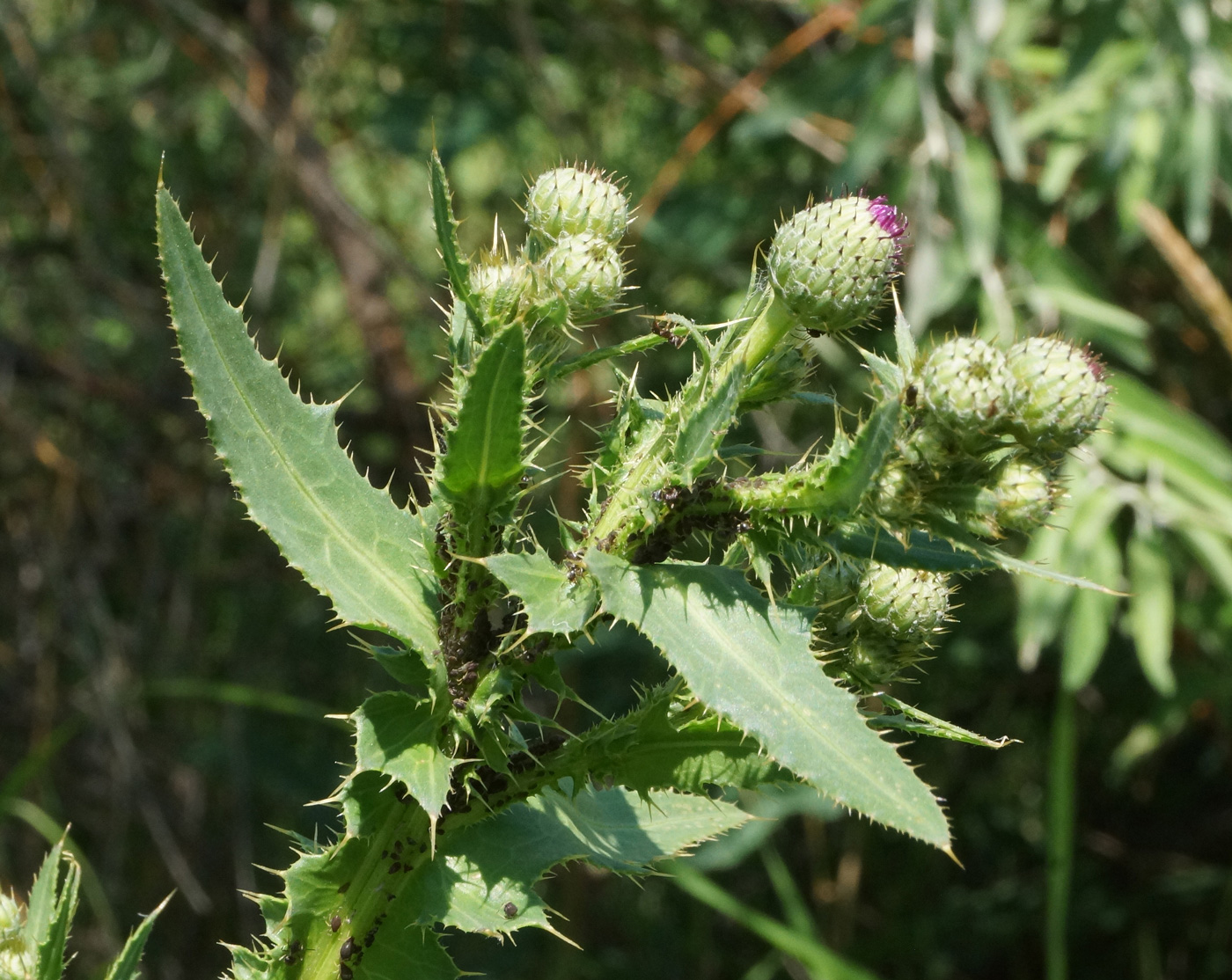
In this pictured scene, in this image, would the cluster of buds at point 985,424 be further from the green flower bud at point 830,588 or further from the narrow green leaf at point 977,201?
the narrow green leaf at point 977,201

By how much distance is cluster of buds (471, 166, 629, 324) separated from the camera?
5.20 ft

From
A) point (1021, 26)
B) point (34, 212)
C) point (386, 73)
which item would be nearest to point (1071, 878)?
point (1021, 26)

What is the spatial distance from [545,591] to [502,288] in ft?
1.45

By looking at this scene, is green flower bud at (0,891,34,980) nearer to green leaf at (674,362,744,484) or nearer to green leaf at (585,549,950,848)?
green leaf at (585,549,950,848)

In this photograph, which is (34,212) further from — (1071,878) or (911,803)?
(1071,878)

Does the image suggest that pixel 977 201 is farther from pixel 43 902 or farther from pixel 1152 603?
pixel 43 902

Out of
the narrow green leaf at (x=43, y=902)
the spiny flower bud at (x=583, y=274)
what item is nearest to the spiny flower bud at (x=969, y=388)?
the spiny flower bud at (x=583, y=274)

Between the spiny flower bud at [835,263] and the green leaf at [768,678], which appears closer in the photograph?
the green leaf at [768,678]

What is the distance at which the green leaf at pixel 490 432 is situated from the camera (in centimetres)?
138

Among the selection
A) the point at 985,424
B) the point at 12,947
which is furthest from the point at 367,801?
the point at 985,424

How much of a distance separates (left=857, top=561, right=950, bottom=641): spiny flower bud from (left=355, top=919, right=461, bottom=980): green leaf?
72cm

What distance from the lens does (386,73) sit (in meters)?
6.28

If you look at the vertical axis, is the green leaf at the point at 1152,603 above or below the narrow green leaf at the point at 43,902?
below

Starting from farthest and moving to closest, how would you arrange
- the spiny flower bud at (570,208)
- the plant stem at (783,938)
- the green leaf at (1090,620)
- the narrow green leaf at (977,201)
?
the narrow green leaf at (977,201), the green leaf at (1090,620), the plant stem at (783,938), the spiny flower bud at (570,208)
